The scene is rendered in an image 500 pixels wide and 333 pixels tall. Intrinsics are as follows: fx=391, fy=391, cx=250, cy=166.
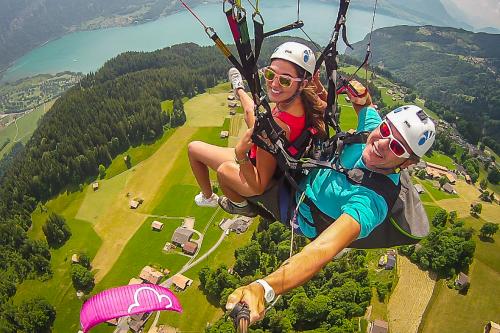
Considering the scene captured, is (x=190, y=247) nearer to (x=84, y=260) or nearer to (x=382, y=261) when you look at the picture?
(x=84, y=260)

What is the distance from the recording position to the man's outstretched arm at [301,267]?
289 cm

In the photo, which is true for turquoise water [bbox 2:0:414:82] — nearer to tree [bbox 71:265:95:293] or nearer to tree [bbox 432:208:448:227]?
tree [bbox 432:208:448:227]

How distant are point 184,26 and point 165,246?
162412mm

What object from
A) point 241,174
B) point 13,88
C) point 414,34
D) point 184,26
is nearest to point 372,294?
point 241,174

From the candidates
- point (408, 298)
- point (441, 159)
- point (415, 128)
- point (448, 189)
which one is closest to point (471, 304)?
point (408, 298)

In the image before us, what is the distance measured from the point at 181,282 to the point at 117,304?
97.2 feet

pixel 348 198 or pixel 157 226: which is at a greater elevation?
pixel 348 198

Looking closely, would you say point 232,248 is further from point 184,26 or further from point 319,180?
point 184,26

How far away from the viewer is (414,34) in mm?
199000

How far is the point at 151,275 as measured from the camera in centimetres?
3809

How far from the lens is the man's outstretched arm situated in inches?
114

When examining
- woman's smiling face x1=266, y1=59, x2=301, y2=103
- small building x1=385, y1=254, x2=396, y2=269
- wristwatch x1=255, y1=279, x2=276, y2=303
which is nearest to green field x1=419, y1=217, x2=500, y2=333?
small building x1=385, y1=254, x2=396, y2=269

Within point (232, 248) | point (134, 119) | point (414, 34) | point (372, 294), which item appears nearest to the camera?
point (372, 294)

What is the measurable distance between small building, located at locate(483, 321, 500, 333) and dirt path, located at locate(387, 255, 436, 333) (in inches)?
177
